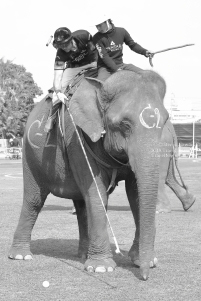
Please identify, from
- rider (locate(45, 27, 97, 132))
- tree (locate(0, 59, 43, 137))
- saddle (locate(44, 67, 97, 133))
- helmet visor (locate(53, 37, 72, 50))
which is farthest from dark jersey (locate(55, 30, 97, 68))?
tree (locate(0, 59, 43, 137))

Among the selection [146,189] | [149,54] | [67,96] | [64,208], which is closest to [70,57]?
[67,96]

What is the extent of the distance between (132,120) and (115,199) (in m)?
14.0

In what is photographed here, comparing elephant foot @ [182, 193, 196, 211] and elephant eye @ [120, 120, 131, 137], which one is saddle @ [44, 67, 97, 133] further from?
elephant foot @ [182, 193, 196, 211]

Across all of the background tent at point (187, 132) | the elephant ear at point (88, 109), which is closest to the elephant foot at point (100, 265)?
the elephant ear at point (88, 109)

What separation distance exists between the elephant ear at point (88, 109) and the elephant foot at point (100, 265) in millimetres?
1516

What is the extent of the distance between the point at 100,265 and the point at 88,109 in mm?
1953

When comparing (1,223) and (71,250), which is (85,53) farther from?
(1,223)

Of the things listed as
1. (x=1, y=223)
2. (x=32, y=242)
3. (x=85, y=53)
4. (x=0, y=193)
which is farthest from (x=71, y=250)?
(x=0, y=193)

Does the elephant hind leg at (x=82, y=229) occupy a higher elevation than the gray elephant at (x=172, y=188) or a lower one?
higher

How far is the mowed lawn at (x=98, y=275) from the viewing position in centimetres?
773

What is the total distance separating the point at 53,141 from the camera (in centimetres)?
1034

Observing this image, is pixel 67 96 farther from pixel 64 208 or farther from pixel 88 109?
pixel 64 208

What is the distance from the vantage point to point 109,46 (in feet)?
31.7

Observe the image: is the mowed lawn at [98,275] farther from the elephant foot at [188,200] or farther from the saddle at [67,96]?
the saddle at [67,96]
